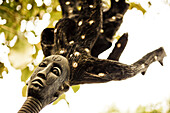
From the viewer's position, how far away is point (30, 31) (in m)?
1.19

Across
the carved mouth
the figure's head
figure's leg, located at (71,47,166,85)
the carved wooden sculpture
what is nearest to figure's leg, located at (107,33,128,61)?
the carved wooden sculpture

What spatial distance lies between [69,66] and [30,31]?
0.56 meters

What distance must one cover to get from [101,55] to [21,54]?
45cm

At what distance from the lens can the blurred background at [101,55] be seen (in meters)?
1.05

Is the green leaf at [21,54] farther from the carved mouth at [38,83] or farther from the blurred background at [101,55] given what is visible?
the carved mouth at [38,83]

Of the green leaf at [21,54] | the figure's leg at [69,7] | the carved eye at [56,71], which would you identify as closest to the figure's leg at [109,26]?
the figure's leg at [69,7]

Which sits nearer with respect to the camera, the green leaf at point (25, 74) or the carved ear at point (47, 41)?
the carved ear at point (47, 41)

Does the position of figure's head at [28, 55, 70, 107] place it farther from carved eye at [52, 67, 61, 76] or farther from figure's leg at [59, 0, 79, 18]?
figure's leg at [59, 0, 79, 18]

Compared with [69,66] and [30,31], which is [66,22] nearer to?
[69,66]

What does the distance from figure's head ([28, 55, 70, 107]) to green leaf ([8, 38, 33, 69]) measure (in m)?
0.49

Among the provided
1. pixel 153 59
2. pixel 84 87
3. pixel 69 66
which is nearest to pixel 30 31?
pixel 84 87

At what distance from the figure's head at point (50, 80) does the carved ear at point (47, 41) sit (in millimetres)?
114

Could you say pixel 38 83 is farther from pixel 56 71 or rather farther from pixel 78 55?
pixel 78 55

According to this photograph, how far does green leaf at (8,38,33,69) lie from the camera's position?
3.71 feet
